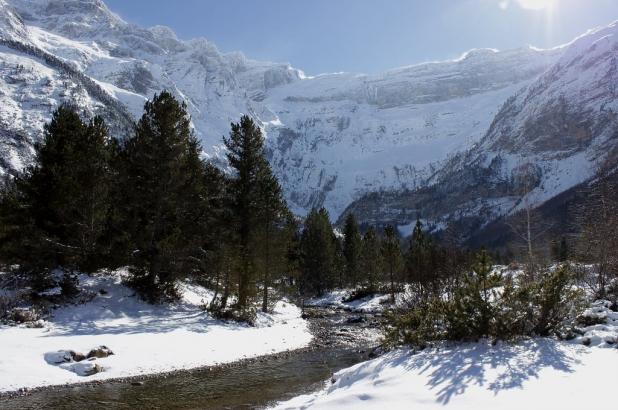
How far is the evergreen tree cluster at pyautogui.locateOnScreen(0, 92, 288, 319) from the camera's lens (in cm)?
2662

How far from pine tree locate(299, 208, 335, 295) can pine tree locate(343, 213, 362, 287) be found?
3.83 meters

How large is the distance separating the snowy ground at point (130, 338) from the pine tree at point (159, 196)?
2.03 metres

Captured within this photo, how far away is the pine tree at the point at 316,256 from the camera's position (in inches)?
2746

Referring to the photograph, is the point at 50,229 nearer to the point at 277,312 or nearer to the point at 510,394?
the point at 277,312

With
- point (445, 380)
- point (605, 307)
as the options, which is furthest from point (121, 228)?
→ point (605, 307)

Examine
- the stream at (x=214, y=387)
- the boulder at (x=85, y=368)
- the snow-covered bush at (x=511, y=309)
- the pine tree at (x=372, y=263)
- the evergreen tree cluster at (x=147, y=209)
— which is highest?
the evergreen tree cluster at (x=147, y=209)

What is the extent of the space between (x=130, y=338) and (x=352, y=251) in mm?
57765

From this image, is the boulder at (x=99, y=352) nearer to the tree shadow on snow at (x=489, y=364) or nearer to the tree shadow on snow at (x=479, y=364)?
the tree shadow on snow at (x=479, y=364)

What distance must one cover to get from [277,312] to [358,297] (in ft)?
88.5

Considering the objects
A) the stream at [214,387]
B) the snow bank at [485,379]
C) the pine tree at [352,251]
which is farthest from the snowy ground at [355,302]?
the snow bank at [485,379]

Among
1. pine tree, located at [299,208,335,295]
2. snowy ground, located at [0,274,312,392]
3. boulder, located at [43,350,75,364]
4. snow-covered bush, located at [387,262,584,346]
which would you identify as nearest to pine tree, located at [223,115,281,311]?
snowy ground, located at [0,274,312,392]

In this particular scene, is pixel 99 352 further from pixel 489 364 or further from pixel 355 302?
pixel 355 302

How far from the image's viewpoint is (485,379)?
11.6 m

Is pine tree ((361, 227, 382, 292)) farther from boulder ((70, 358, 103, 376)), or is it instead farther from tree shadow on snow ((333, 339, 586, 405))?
boulder ((70, 358, 103, 376))
